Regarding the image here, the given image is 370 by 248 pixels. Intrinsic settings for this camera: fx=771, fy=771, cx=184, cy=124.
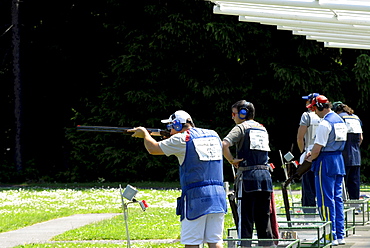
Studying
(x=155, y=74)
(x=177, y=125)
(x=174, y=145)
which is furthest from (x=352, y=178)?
(x=155, y=74)

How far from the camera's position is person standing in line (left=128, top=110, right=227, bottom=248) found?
7.31 m

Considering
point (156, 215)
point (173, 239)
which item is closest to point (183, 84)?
point (156, 215)

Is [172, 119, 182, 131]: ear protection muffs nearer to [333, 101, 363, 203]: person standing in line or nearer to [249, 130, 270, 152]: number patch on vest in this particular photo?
[249, 130, 270, 152]: number patch on vest

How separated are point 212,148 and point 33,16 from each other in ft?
78.9

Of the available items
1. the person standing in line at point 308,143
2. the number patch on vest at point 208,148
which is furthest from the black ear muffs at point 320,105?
the number patch on vest at point 208,148

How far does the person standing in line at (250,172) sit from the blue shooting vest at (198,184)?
1255 mm

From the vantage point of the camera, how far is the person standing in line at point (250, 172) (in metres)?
8.73

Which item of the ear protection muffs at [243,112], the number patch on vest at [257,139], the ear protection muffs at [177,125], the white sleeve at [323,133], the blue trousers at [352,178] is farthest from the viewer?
the blue trousers at [352,178]

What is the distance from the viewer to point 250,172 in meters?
8.76

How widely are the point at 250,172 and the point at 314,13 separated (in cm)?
360

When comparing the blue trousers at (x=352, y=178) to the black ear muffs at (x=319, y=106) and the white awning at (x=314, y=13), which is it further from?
the black ear muffs at (x=319, y=106)

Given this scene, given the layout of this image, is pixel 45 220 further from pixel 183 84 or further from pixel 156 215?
pixel 183 84

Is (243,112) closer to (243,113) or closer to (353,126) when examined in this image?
(243,113)

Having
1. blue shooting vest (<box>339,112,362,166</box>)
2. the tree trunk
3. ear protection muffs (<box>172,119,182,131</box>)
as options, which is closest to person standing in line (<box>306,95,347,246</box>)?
ear protection muffs (<box>172,119,182,131</box>)
